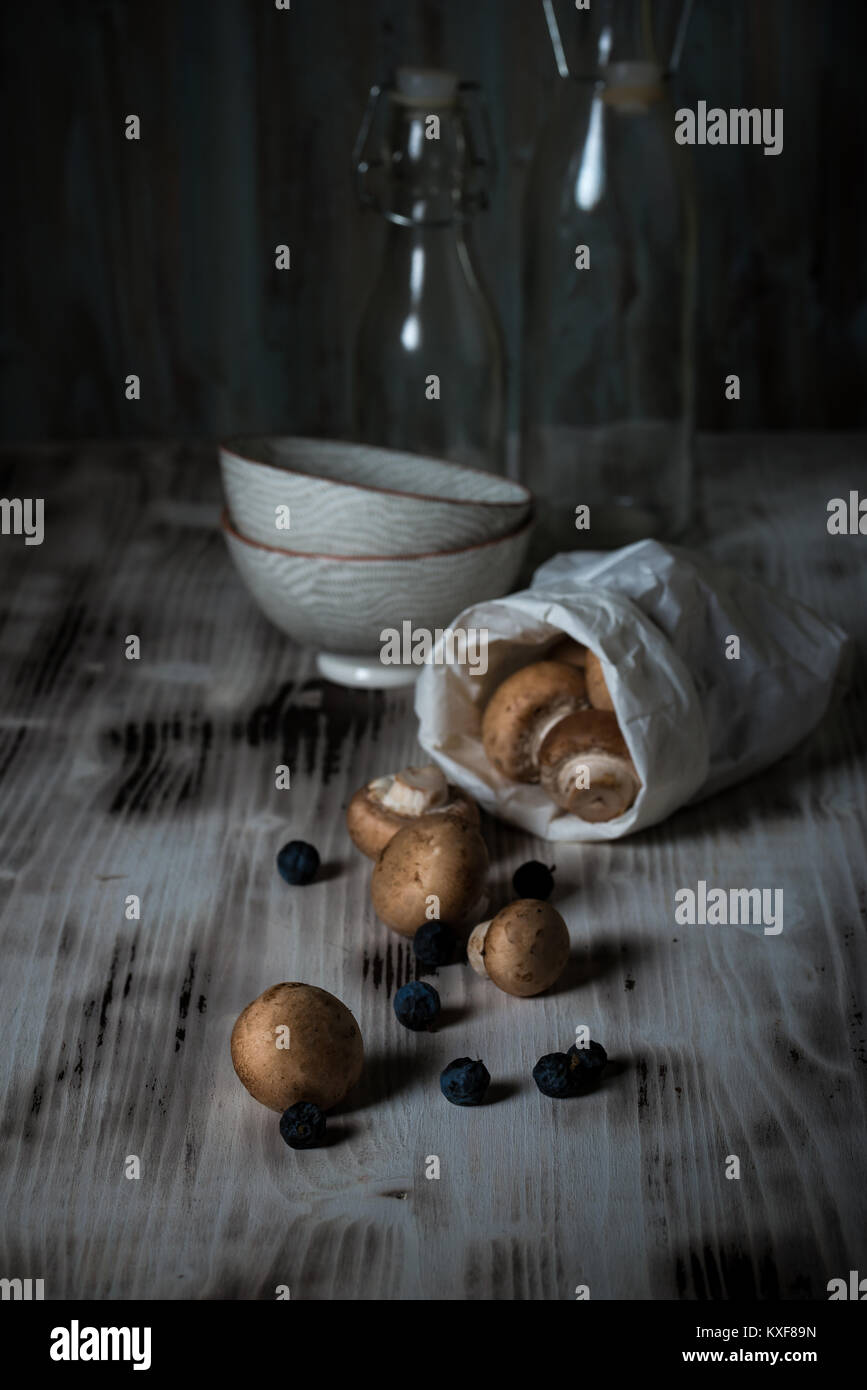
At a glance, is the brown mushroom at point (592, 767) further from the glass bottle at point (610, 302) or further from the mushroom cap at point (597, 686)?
the glass bottle at point (610, 302)

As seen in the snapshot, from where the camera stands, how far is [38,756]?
950 mm

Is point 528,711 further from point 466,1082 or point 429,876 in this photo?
point 466,1082

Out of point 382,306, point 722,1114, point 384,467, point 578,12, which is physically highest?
point 578,12

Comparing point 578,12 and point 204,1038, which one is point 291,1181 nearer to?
point 204,1038

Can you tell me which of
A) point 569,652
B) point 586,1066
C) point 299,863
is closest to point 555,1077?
point 586,1066

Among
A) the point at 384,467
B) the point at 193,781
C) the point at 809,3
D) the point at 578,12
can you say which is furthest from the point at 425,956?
the point at 809,3

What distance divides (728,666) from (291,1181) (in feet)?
1.48

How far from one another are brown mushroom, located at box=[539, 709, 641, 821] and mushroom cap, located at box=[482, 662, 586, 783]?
0.02 meters

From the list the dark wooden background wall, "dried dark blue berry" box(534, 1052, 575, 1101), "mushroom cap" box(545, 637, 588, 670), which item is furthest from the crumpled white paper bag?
the dark wooden background wall

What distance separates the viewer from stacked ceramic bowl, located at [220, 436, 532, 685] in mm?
957

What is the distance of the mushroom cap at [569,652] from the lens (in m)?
0.90

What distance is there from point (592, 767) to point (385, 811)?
0.12 metres

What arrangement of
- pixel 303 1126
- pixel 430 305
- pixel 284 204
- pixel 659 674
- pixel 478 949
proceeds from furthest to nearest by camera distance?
pixel 284 204, pixel 430 305, pixel 659 674, pixel 478 949, pixel 303 1126

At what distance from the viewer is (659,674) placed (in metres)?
0.83
